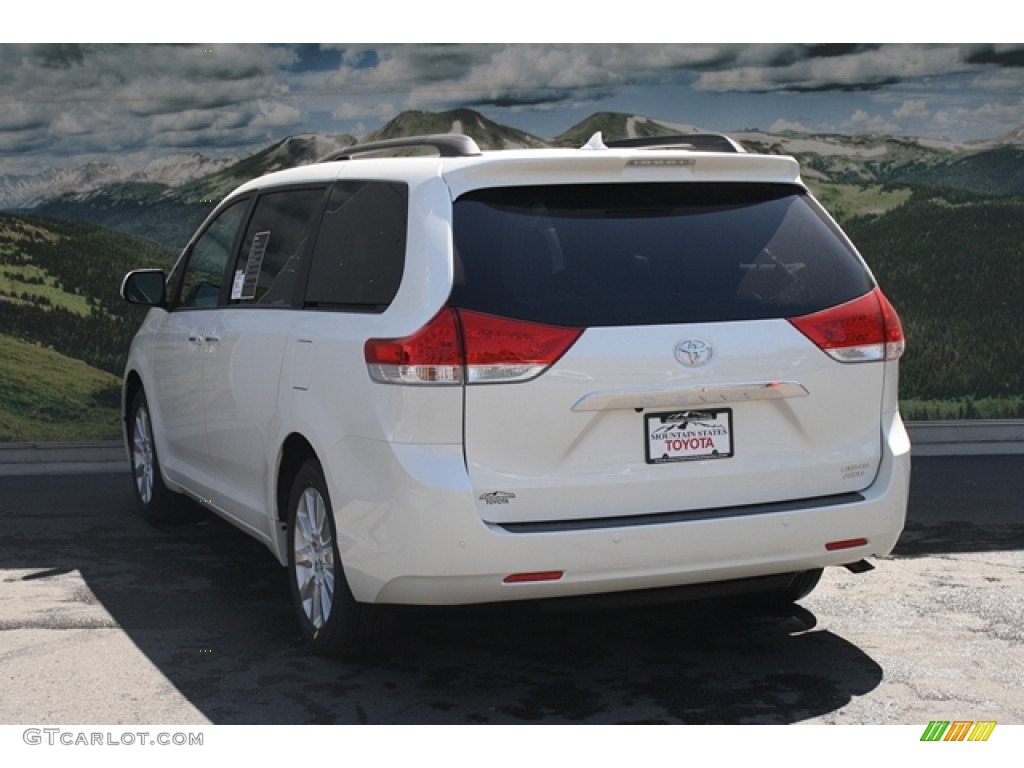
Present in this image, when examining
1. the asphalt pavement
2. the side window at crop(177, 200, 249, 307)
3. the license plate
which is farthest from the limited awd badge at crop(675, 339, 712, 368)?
the side window at crop(177, 200, 249, 307)

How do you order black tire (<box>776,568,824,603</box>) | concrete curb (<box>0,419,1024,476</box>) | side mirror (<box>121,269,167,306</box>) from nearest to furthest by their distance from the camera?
black tire (<box>776,568,824,603</box>), side mirror (<box>121,269,167,306</box>), concrete curb (<box>0,419,1024,476</box>)

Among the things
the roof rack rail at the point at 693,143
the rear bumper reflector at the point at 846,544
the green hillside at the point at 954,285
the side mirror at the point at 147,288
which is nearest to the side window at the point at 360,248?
the roof rack rail at the point at 693,143

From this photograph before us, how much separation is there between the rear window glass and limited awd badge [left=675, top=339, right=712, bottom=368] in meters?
0.09

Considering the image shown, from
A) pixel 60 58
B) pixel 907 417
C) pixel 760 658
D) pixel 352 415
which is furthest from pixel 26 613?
pixel 907 417

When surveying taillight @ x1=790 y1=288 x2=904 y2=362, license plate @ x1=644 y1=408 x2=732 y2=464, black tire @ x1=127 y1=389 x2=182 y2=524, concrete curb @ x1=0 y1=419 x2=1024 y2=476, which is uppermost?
taillight @ x1=790 y1=288 x2=904 y2=362

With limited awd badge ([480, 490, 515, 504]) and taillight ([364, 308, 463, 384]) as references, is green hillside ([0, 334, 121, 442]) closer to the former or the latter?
taillight ([364, 308, 463, 384])

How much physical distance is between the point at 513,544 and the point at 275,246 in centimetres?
221

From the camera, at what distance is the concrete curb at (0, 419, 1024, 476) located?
37.6 feet

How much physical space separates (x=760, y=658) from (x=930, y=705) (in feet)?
2.62

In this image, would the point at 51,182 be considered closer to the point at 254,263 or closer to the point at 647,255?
the point at 254,263

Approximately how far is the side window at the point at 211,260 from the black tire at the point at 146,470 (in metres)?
0.87

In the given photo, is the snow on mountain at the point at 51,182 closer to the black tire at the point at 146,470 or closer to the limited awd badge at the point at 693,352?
the black tire at the point at 146,470

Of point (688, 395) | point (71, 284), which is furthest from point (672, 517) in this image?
point (71, 284)
